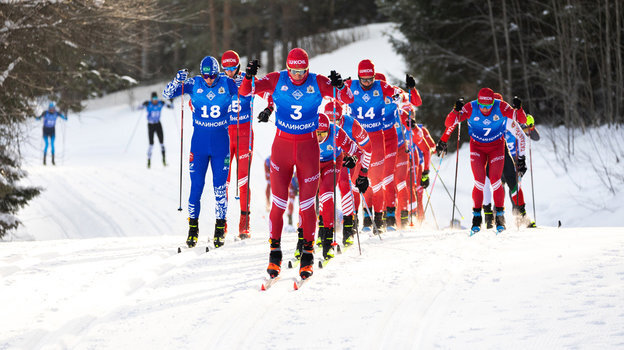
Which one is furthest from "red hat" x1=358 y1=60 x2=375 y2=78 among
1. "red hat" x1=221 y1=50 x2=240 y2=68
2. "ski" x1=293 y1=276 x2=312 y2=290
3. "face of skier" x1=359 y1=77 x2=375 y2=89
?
"ski" x1=293 y1=276 x2=312 y2=290

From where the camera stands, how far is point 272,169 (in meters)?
7.27

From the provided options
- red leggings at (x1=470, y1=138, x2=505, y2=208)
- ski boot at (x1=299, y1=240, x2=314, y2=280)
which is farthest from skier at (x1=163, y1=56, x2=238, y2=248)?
red leggings at (x1=470, y1=138, x2=505, y2=208)

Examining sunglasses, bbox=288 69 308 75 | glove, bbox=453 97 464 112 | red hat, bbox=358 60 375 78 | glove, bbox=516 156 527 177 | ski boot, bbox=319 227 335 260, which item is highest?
red hat, bbox=358 60 375 78

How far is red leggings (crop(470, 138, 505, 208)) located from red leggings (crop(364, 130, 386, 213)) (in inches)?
51.2

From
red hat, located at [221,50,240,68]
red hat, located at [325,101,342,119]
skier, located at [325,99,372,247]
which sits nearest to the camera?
red hat, located at [325,101,342,119]

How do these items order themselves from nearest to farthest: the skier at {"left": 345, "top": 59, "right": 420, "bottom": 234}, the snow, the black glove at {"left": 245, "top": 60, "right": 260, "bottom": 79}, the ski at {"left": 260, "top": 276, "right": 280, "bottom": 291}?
1. the snow
2. the ski at {"left": 260, "top": 276, "right": 280, "bottom": 291}
3. the black glove at {"left": 245, "top": 60, "right": 260, "bottom": 79}
4. the skier at {"left": 345, "top": 59, "right": 420, "bottom": 234}

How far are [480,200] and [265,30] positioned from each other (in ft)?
147

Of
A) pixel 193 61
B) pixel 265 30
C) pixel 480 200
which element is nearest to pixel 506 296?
pixel 480 200

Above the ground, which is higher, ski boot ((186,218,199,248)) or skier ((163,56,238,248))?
skier ((163,56,238,248))

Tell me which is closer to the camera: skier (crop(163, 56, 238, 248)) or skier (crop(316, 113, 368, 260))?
skier (crop(316, 113, 368, 260))

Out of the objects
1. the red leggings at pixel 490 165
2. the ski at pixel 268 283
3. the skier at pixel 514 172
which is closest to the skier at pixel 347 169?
the ski at pixel 268 283

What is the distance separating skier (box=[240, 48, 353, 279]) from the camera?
7152 mm

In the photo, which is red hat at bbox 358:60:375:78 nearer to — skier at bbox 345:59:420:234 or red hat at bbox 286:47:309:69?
skier at bbox 345:59:420:234

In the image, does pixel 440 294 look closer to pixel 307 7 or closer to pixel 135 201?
pixel 135 201
